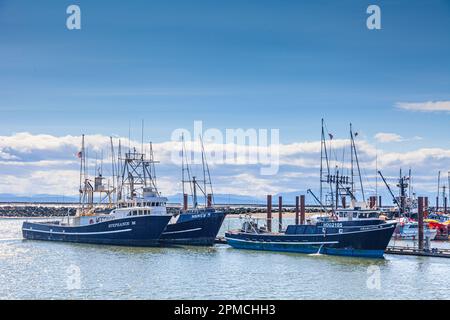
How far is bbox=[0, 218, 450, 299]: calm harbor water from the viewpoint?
43250mm

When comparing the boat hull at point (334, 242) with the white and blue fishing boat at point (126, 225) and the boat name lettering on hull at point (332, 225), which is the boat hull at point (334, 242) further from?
the white and blue fishing boat at point (126, 225)

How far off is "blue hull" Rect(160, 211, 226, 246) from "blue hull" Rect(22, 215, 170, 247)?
4559 millimetres

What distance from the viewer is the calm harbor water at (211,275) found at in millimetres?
43250

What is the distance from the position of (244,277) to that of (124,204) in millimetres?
33883

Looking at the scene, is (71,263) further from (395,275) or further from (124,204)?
(395,275)

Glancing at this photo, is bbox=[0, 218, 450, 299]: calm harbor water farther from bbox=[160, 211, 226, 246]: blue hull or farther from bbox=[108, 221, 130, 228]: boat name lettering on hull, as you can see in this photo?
bbox=[160, 211, 226, 246]: blue hull

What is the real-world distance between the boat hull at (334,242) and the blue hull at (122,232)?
11.3 meters

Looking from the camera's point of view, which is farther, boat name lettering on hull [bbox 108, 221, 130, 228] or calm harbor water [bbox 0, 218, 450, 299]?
→ boat name lettering on hull [bbox 108, 221, 130, 228]

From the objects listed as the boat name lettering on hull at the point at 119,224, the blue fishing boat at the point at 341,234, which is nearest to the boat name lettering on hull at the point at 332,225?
the blue fishing boat at the point at 341,234

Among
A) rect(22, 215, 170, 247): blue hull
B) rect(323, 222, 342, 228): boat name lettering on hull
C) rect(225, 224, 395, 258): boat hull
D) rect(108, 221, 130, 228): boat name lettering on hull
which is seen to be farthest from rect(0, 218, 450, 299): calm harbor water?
rect(108, 221, 130, 228): boat name lettering on hull

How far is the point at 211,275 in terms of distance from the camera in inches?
2066
